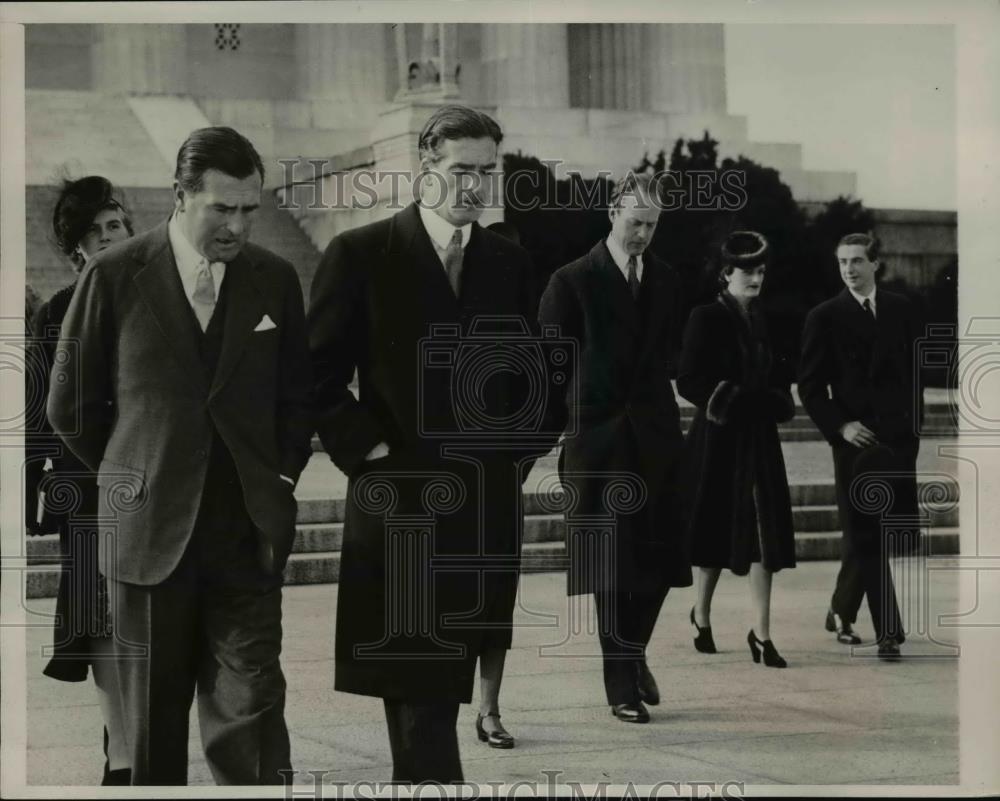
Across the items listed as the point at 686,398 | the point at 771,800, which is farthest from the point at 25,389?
the point at 771,800

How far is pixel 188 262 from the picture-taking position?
5.69 meters

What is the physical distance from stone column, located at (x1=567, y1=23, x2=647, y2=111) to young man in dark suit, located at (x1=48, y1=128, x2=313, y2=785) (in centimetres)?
135

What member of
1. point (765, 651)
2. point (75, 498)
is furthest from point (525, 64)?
point (765, 651)

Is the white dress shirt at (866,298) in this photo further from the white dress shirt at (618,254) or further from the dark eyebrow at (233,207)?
the dark eyebrow at (233,207)

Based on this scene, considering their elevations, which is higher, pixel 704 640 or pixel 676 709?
pixel 704 640

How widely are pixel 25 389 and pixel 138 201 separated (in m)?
0.79

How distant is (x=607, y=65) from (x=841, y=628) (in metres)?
2.30

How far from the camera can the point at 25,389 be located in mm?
6062

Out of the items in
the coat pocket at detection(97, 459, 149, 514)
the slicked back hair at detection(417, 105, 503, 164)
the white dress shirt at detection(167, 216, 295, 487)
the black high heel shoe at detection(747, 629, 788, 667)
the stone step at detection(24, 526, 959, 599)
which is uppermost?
the slicked back hair at detection(417, 105, 503, 164)

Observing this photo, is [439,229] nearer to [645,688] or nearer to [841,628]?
[645,688]

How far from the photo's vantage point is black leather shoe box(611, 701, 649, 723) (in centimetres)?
623

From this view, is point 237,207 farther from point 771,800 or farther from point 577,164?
point 771,800

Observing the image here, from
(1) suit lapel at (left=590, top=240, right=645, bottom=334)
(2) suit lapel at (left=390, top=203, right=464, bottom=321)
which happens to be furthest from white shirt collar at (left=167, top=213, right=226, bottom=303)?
(1) suit lapel at (left=590, top=240, right=645, bottom=334)

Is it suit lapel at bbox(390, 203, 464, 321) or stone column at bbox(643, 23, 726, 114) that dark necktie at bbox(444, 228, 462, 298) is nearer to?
suit lapel at bbox(390, 203, 464, 321)
